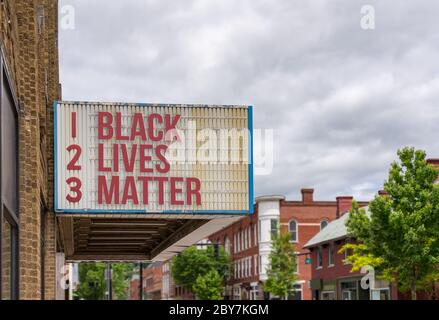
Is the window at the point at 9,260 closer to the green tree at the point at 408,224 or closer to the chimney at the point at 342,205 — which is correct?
the green tree at the point at 408,224

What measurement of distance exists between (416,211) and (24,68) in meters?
27.6

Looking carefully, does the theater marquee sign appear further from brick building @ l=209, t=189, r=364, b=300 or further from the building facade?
brick building @ l=209, t=189, r=364, b=300

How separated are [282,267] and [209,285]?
15484 mm

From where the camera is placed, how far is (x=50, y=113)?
1698cm

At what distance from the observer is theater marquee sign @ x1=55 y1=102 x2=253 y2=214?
16812 millimetres

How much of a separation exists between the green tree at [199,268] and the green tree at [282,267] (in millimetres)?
14272

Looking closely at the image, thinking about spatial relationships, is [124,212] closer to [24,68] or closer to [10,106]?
[24,68]

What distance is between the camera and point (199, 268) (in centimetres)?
8344

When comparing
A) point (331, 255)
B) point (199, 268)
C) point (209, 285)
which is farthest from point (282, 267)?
point (199, 268)

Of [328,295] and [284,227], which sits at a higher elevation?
[284,227]

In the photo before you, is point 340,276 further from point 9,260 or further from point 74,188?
point 9,260

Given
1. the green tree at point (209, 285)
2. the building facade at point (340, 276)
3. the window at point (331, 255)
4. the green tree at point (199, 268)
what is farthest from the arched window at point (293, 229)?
the window at point (331, 255)

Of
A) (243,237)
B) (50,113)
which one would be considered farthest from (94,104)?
(243,237)
